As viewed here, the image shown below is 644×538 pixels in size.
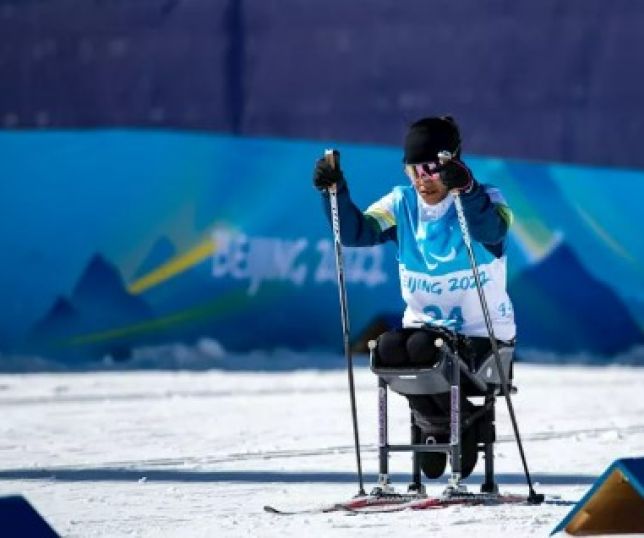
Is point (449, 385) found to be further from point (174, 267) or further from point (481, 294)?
point (174, 267)

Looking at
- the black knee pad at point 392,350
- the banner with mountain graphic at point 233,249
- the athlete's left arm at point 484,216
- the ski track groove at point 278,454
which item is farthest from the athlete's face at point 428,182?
the banner with mountain graphic at point 233,249

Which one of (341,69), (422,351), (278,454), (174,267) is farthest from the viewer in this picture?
(341,69)

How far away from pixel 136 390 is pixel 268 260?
2005 mm

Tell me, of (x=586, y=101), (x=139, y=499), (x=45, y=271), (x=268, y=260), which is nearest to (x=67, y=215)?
(x=45, y=271)

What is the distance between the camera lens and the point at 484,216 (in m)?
5.54

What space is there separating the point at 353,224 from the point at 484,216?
48cm

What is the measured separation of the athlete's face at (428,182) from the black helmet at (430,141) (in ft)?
0.09

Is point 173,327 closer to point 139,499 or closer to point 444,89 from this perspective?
point 444,89

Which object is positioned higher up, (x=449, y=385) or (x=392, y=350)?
(x=392, y=350)

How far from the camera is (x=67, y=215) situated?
39.3 feet

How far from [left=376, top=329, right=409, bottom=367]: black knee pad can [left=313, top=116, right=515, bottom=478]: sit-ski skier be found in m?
0.06

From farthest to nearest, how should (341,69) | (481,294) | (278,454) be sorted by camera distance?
(341,69), (278,454), (481,294)

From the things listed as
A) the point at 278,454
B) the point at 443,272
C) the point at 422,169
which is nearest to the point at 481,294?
the point at 443,272

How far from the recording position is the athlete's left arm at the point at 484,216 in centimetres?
553
